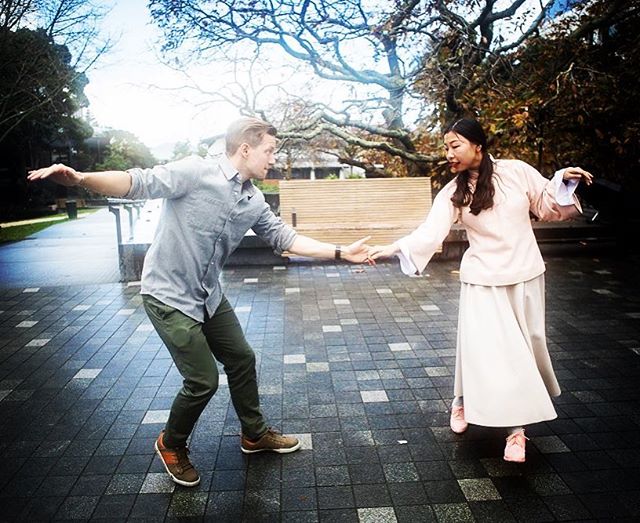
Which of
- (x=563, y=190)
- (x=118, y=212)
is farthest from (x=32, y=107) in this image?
(x=563, y=190)

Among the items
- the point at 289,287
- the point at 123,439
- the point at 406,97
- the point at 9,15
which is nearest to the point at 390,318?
the point at 289,287

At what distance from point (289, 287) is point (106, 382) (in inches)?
144

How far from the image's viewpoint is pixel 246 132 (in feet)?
9.68

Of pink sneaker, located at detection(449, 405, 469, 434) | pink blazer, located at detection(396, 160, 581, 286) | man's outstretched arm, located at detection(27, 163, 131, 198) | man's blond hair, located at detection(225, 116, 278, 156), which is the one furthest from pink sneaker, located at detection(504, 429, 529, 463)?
man's outstretched arm, located at detection(27, 163, 131, 198)

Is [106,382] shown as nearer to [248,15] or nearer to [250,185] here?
[250,185]

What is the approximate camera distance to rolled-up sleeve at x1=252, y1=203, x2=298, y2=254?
3.30 meters

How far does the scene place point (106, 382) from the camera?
4.62 m

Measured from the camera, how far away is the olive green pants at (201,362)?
2.92m

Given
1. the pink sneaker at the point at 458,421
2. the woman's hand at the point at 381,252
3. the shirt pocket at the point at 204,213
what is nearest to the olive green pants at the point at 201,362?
the shirt pocket at the point at 204,213

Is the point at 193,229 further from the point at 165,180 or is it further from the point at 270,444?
the point at 270,444

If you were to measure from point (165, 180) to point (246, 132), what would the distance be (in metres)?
0.52

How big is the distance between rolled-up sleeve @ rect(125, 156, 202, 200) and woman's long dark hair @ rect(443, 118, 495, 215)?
1.54 m

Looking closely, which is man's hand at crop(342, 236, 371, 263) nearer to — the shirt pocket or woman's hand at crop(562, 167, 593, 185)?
the shirt pocket

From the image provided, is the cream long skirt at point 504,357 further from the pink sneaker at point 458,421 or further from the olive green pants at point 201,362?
the olive green pants at point 201,362
